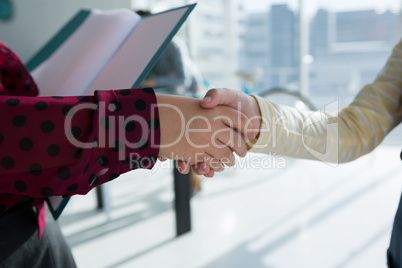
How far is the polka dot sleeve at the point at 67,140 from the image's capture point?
394mm

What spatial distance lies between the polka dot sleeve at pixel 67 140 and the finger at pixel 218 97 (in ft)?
0.44

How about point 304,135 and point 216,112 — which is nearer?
point 216,112

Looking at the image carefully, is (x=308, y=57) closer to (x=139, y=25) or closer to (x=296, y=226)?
(x=296, y=226)

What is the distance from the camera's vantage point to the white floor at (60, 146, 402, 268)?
4.26ft

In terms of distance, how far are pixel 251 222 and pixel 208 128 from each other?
3.80ft

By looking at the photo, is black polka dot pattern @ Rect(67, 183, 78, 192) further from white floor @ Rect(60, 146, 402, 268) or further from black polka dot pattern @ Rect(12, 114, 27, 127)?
white floor @ Rect(60, 146, 402, 268)

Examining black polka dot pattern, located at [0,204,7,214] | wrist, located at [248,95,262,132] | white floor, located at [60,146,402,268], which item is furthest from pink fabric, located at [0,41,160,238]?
white floor, located at [60,146,402,268]

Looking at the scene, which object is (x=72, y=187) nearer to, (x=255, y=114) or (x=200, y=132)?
(x=200, y=132)

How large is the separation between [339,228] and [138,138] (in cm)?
136

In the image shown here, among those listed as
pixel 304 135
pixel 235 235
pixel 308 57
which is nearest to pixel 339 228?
pixel 235 235

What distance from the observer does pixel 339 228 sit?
150 centimetres

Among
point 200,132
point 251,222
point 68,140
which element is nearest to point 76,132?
point 68,140

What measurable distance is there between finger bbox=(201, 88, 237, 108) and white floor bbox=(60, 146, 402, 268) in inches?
22.9

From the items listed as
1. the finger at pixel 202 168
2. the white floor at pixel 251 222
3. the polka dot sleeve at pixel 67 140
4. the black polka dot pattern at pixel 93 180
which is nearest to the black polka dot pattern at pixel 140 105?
the polka dot sleeve at pixel 67 140
